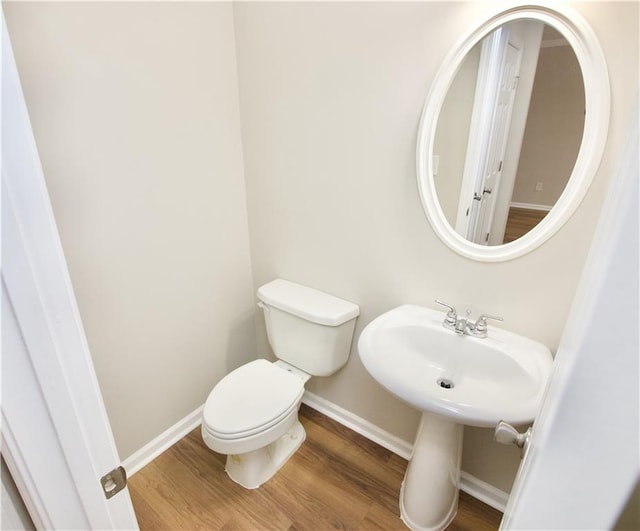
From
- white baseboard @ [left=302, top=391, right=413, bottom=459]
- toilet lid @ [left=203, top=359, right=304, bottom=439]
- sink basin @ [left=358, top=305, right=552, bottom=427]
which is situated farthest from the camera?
white baseboard @ [left=302, top=391, right=413, bottom=459]

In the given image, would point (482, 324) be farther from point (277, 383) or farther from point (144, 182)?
point (144, 182)

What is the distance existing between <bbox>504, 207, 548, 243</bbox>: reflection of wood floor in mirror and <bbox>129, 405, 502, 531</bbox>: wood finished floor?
1.12m

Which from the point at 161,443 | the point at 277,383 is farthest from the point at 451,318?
the point at 161,443

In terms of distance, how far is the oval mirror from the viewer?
0.94m

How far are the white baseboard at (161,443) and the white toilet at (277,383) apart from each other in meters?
0.34

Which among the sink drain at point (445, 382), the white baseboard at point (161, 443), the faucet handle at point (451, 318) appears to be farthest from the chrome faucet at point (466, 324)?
the white baseboard at point (161, 443)

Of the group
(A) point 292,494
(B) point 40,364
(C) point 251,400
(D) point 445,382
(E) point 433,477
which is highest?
(B) point 40,364

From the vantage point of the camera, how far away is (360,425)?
1.74m

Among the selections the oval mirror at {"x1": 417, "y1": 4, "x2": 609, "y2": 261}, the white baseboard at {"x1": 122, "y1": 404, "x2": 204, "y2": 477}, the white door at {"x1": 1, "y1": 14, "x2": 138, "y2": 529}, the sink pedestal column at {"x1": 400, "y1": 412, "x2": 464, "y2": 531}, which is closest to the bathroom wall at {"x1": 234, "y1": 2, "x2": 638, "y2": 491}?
the oval mirror at {"x1": 417, "y1": 4, "x2": 609, "y2": 261}

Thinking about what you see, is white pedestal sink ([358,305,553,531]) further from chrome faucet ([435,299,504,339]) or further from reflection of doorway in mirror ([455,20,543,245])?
reflection of doorway in mirror ([455,20,543,245])

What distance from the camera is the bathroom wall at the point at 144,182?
1069mm

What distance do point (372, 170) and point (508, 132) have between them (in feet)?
1.52

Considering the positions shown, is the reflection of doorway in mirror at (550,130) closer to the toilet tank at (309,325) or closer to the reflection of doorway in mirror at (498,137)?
the reflection of doorway in mirror at (498,137)

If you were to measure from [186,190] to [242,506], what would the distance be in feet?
4.37
